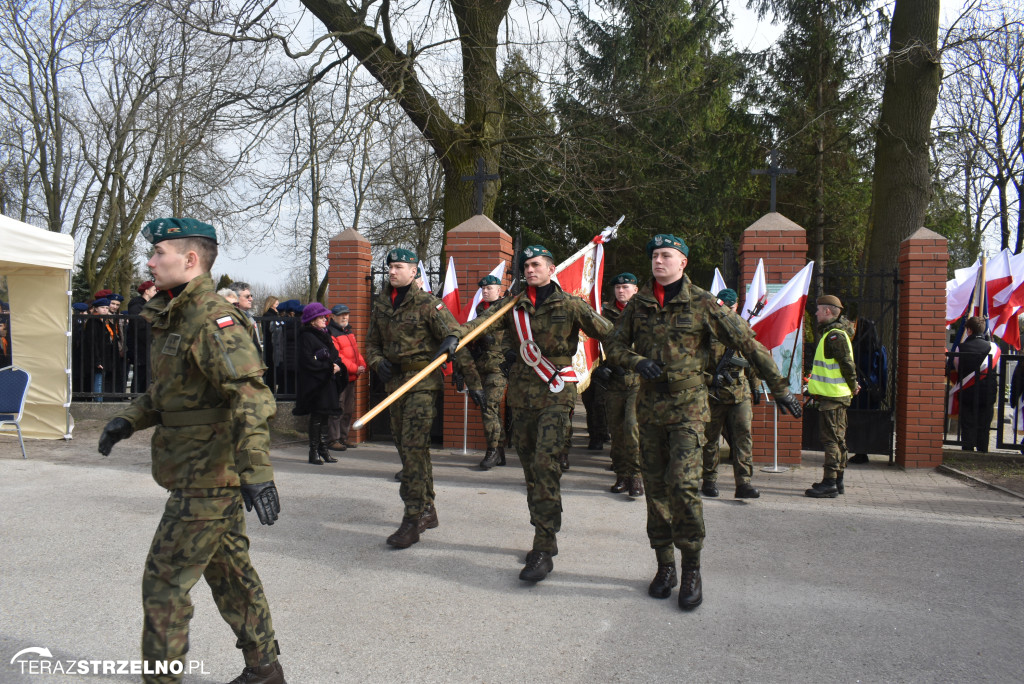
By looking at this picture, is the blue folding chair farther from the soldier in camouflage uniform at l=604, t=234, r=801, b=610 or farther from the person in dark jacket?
the soldier in camouflage uniform at l=604, t=234, r=801, b=610

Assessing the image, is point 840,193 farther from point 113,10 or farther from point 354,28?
point 113,10

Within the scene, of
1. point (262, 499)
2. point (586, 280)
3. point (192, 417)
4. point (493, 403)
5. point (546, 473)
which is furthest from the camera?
point (493, 403)

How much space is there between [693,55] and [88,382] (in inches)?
668

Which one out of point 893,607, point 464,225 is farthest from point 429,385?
point 464,225

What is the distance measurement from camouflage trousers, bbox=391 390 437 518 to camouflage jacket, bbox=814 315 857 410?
4.10 metres

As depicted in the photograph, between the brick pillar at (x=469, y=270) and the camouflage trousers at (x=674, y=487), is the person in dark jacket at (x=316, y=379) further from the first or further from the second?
the camouflage trousers at (x=674, y=487)

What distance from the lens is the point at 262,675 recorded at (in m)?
3.22

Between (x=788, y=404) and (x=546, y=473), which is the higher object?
(x=788, y=404)

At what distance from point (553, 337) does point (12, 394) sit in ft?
21.7

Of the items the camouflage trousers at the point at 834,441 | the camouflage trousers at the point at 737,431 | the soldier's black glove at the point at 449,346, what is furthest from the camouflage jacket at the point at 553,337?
the camouflage trousers at the point at 834,441

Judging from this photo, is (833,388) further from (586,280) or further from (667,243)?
(667,243)

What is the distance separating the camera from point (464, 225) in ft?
32.7

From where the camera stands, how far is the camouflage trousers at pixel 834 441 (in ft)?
24.2

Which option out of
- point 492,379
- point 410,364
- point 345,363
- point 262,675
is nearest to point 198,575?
point 262,675
